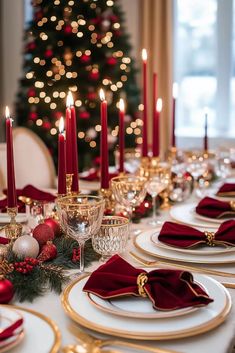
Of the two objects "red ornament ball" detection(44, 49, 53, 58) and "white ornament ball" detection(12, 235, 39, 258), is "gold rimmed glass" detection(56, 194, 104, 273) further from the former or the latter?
"red ornament ball" detection(44, 49, 53, 58)

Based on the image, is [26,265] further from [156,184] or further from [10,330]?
[156,184]

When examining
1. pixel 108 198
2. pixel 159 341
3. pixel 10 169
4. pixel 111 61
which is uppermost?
pixel 111 61

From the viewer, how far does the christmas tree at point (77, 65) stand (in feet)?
13.5

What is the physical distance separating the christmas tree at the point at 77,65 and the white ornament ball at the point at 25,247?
2.97 metres

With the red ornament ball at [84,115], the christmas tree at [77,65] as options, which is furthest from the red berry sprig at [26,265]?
the red ornament ball at [84,115]

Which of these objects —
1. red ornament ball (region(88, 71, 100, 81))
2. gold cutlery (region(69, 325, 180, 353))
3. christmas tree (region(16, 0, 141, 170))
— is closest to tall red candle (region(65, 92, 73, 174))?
gold cutlery (region(69, 325, 180, 353))

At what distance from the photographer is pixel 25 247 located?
1095 millimetres

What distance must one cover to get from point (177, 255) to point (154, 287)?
0.29 meters

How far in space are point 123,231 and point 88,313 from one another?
0.30 meters

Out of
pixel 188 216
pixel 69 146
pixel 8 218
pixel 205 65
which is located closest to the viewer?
pixel 69 146

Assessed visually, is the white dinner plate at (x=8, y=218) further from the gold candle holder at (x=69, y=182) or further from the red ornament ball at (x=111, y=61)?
the red ornament ball at (x=111, y=61)

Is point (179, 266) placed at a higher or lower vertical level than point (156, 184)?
lower

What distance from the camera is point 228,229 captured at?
1.25m

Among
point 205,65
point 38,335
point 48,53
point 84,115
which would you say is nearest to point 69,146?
point 38,335
